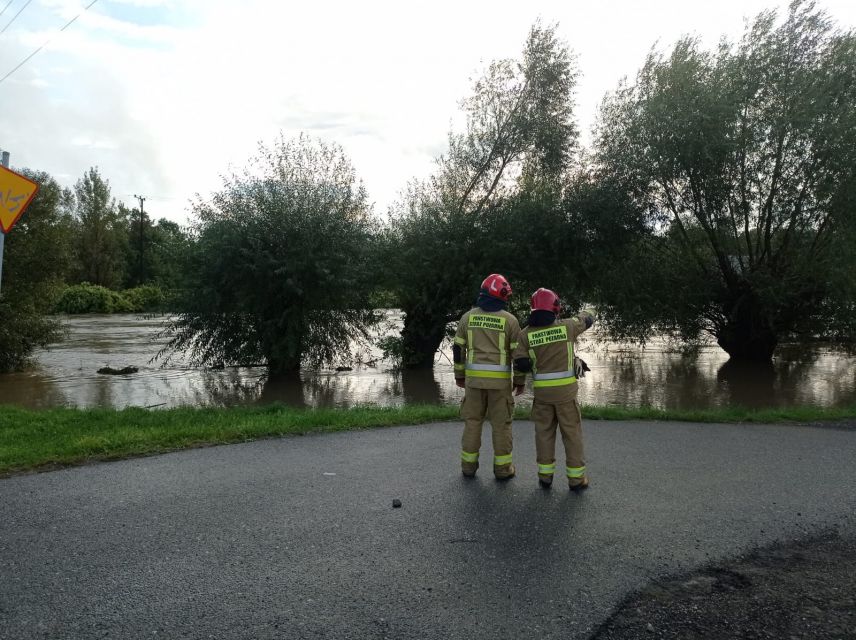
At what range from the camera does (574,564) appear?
4.30m

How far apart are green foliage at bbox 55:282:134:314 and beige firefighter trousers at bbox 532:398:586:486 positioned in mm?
55615

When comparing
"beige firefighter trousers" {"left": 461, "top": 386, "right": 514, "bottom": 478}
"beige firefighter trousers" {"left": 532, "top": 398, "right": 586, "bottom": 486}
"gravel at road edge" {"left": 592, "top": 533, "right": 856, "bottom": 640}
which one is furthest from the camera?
"beige firefighter trousers" {"left": 461, "top": 386, "right": 514, "bottom": 478}

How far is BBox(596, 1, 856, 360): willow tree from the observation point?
17.2 meters

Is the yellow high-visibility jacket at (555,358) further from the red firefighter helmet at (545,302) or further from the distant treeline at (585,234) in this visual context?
the distant treeline at (585,234)

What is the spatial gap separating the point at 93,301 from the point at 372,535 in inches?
2267

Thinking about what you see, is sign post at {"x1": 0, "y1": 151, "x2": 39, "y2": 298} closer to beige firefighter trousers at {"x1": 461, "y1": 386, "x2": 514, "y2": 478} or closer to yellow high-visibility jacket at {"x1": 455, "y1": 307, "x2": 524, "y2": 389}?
yellow high-visibility jacket at {"x1": 455, "y1": 307, "x2": 524, "y2": 389}

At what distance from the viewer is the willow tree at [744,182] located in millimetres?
17203

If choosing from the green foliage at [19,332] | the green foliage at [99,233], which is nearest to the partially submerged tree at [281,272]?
the green foliage at [19,332]

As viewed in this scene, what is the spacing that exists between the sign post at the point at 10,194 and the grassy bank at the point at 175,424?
2.10m

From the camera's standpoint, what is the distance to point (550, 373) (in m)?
6.21

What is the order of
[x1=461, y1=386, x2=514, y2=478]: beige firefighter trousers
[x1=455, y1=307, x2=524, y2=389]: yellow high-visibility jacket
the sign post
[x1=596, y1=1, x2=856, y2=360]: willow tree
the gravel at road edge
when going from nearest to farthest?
the gravel at road edge → [x1=461, y1=386, x2=514, y2=478]: beige firefighter trousers → [x1=455, y1=307, x2=524, y2=389]: yellow high-visibility jacket → the sign post → [x1=596, y1=1, x2=856, y2=360]: willow tree

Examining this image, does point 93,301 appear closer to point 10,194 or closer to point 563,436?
point 10,194

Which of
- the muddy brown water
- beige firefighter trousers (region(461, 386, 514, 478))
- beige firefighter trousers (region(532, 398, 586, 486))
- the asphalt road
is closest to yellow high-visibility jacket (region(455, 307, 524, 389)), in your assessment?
beige firefighter trousers (region(461, 386, 514, 478))

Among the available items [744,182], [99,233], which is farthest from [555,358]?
[99,233]
